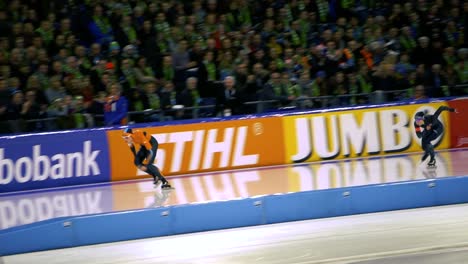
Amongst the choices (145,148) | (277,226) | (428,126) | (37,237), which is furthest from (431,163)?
(37,237)

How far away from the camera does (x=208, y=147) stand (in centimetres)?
1454

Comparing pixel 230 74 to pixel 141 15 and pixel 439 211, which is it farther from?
pixel 439 211

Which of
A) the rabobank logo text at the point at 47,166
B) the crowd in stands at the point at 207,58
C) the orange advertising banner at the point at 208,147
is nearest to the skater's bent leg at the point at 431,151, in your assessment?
the crowd in stands at the point at 207,58

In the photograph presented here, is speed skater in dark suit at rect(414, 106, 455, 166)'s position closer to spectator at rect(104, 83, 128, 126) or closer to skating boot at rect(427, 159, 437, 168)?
skating boot at rect(427, 159, 437, 168)

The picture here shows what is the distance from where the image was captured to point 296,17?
53.8ft

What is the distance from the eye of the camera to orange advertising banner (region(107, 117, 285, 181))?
14.1m

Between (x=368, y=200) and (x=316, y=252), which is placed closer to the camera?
(x=316, y=252)

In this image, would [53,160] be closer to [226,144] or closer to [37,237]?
[226,144]

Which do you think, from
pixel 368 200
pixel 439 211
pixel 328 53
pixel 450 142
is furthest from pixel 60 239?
pixel 450 142

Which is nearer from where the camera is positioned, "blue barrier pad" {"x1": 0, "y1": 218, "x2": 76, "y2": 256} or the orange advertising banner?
"blue barrier pad" {"x1": 0, "y1": 218, "x2": 76, "y2": 256}

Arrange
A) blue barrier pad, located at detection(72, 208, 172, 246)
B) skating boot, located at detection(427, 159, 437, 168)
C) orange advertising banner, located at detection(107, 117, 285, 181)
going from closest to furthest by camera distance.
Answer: blue barrier pad, located at detection(72, 208, 172, 246)
skating boot, located at detection(427, 159, 437, 168)
orange advertising banner, located at detection(107, 117, 285, 181)

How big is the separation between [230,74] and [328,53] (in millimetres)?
2100

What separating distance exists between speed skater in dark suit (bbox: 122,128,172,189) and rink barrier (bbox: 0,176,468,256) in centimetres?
200

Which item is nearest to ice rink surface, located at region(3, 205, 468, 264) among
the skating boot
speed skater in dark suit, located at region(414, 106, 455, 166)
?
the skating boot
